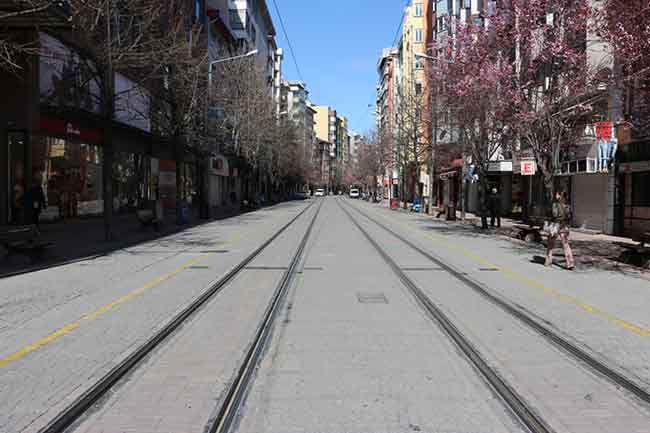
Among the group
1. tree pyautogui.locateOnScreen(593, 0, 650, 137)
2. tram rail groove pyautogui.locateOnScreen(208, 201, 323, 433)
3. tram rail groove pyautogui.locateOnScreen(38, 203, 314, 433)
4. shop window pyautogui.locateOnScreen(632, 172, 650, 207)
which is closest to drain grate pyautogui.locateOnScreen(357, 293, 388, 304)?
tram rail groove pyautogui.locateOnScreen(208, 201, 323, 433)

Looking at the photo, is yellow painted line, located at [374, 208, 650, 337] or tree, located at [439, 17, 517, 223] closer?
yellow painted line, located at [374, 208, 650, 337]

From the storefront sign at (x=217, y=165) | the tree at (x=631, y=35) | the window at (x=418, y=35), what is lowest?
the storefront sign at (x=217, y=165)

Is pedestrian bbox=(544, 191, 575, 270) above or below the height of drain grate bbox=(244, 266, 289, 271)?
above

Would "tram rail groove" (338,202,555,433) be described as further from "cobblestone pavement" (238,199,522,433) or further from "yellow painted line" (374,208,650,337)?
"yellow painted line" (374,208,650,337)

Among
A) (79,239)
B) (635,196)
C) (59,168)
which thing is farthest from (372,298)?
(59,168)

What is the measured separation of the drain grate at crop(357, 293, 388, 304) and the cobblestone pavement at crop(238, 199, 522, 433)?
6 cm

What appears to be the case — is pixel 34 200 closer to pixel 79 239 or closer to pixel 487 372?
pixel 79 239

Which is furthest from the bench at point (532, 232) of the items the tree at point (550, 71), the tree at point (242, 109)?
the tree at point (242, 109)

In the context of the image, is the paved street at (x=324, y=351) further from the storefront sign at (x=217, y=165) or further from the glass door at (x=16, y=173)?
the storefront sign at (x=217, y=165)

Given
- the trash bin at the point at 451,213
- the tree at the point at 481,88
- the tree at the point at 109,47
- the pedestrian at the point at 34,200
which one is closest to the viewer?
the tree at the point at 109,47

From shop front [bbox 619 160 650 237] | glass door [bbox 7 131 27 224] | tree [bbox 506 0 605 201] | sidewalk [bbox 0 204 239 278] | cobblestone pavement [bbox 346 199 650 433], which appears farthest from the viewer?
shop front [bbox 619 160 650 237]

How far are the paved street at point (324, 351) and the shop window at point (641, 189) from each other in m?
11.6

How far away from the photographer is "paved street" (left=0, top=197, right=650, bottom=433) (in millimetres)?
4805

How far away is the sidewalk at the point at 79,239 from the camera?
48.3ft
